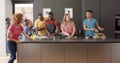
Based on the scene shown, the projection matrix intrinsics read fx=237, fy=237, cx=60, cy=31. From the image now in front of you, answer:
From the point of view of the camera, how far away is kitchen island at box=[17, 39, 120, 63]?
4.71 m

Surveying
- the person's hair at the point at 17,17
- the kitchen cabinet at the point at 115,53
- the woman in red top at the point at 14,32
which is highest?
the person's hair at the point at 17,17

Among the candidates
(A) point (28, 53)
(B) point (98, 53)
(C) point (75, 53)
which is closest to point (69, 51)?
(C) point (75, 53)

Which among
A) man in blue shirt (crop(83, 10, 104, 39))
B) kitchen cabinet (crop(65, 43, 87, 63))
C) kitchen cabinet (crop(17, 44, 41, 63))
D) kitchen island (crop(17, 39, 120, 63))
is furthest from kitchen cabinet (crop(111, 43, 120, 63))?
kitchen cabinet (crop(17, 44, 41, 63))

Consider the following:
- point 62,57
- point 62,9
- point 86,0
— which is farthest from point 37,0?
point 62,57

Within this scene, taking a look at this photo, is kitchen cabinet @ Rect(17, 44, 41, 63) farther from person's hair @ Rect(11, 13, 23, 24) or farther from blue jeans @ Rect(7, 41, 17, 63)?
person's hair @ Rect(11, 13, 23, 24)

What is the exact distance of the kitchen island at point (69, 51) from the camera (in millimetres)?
4711

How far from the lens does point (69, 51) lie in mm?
4781

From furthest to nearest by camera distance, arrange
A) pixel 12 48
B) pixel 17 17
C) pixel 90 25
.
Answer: pixel 90 25 → pixel 12 48 → pixel 17 17

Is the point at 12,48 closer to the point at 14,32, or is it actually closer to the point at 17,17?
the point at 14,32

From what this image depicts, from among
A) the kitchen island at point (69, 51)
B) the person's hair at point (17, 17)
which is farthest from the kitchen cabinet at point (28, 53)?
the person's hair at point (17, 17)

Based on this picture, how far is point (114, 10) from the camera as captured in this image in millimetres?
7125

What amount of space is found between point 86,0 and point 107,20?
0.88m

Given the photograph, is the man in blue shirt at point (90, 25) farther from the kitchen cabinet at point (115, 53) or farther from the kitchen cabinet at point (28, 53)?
the kitchen cabinet at point (28, 53)

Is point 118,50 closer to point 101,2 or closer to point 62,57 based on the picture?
point 62,57
